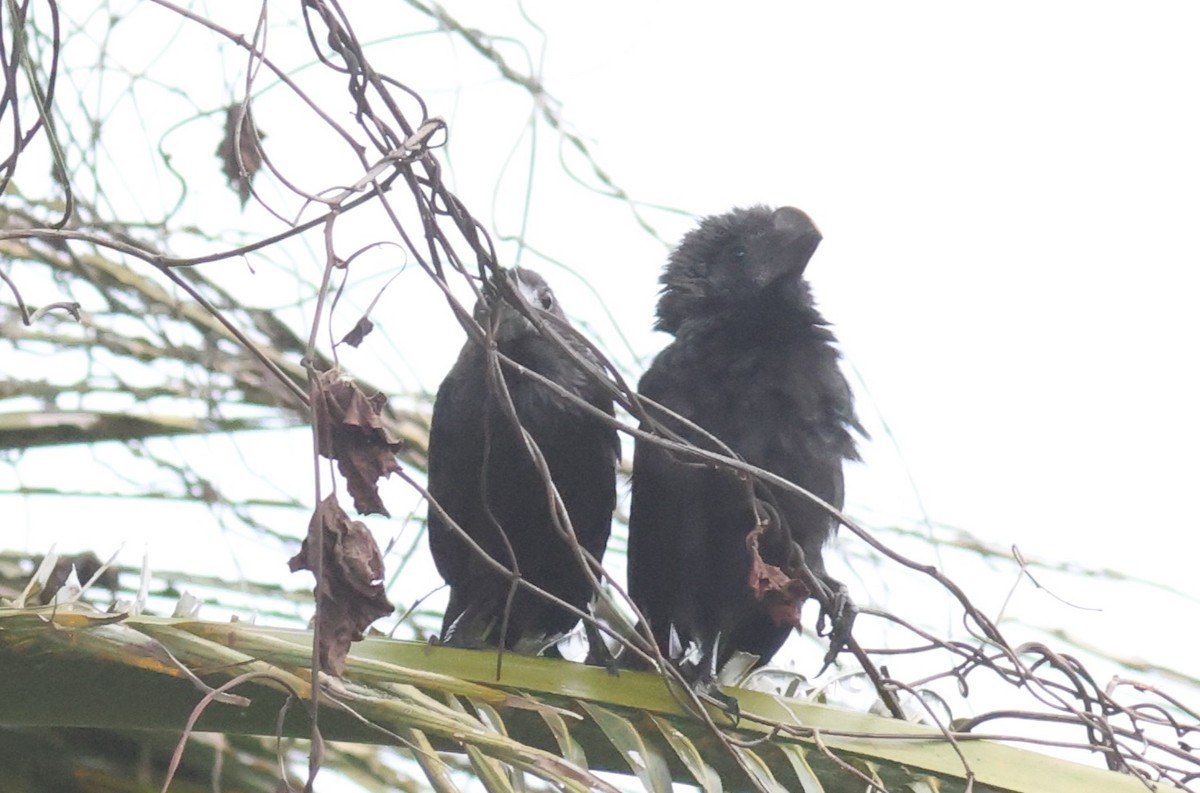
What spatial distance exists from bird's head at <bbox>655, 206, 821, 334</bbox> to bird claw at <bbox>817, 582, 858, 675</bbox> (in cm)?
73

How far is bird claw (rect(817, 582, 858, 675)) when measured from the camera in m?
2.49

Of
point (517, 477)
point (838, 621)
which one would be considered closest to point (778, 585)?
point (838, 621)

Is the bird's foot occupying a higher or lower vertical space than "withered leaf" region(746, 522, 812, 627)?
lower

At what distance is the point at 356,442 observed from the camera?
4.79 ft

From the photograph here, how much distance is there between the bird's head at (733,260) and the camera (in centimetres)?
314

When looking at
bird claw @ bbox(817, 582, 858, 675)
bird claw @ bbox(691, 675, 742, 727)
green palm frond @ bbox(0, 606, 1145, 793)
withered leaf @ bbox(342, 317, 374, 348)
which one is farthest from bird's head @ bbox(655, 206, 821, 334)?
withered leaf @ bbox(342, 317, 374, 348)

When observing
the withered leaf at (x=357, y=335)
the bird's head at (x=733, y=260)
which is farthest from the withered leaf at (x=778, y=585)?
the bird's head at (x=733, y=260)

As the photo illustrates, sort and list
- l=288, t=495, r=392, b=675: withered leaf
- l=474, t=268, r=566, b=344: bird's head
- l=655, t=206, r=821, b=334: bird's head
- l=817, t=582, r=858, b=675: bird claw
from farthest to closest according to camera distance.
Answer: l=655, t=206, r=821, b=334: bird's head → l=817, t=582, r=858, b=675: bird claw → l=474, t=268, r=566, b=344: bird's head → l=288, t=495, r=392, b=675: withered leaf

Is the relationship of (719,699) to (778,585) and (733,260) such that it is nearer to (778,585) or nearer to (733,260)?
(778,585)

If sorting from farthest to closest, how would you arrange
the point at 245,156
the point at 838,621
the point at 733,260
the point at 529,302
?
1. the point at 733,260
2. the point at 838,621
3. the point at 529,302
4. the point at 245,156

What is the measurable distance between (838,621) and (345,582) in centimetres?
130

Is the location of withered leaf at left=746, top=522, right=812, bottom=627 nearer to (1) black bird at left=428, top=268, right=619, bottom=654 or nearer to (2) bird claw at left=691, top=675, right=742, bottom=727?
(2) bird claw at left=691, top=675, right=742, bottom=727

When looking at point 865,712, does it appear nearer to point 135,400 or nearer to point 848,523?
point 848,523

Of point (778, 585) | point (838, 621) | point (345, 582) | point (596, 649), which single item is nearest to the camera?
point (345, 582)
